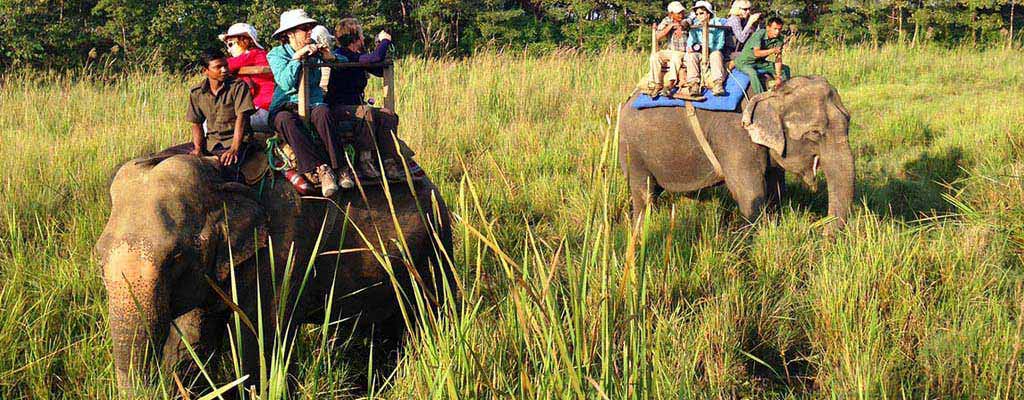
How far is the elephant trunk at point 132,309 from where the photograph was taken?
283 centimetres

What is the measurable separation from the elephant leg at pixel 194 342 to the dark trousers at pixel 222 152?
0.49 metres

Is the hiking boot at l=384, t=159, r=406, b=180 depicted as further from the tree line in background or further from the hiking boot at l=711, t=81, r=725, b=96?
the tree line in background

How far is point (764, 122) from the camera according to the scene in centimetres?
564

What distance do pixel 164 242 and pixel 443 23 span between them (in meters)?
17.0

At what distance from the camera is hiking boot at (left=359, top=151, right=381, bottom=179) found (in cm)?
368

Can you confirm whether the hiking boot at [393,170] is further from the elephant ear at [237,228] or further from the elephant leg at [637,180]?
the elephant leg at [637,180]

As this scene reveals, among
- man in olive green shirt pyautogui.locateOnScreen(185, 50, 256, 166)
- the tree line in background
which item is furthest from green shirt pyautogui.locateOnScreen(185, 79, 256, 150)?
the tree line in background

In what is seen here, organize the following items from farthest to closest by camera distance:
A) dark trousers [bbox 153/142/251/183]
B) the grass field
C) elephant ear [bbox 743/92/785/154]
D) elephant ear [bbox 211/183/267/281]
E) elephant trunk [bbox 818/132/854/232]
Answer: elephant ear [bbox 743/92/785/154] < elephant trunk [bbox 818/132/854/232] < dark trousers [bbox 153/142/251/183] < elephant ear [bbox 211/183/267/281] < the grass field

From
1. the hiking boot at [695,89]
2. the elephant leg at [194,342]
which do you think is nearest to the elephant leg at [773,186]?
the hiking boot at [695,89]

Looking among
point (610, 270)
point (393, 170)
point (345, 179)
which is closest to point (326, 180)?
point (345, 179)

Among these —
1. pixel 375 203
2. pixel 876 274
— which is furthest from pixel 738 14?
pixel 375 203

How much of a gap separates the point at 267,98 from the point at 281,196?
24.2 inches

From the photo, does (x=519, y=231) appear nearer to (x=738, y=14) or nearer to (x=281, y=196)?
(x=281, y=196)

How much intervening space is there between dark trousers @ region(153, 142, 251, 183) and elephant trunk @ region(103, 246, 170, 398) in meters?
0.55
